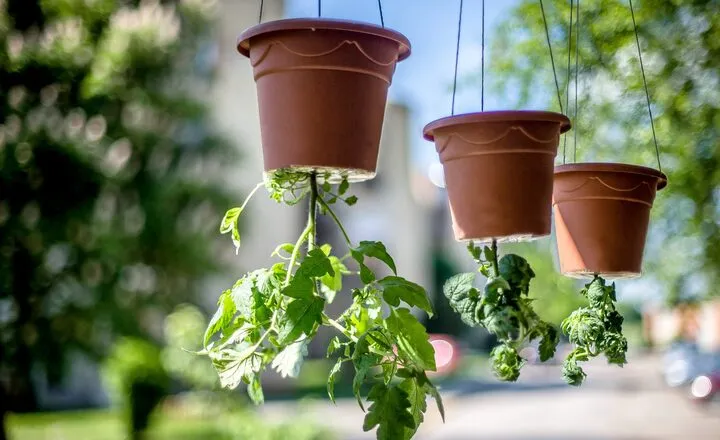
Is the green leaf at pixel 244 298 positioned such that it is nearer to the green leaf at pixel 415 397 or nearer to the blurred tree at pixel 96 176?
the green leaf at pixel 415 397

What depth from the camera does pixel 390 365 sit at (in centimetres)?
→ 99

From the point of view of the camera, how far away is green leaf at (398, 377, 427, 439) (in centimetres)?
98

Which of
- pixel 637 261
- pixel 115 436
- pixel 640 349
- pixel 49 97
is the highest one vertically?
pixel 49 97

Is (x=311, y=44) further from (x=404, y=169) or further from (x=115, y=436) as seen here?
(x=404, y=169)

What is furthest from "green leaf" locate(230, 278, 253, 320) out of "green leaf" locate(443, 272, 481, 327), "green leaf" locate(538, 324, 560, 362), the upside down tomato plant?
"green leaf" locate(538, 324, 560, 362)

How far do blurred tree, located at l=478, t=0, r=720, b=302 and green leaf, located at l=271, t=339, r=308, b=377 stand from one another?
1500 mm

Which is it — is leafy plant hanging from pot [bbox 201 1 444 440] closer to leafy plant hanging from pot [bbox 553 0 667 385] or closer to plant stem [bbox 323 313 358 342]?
plant stem [bbox 323 313 358 342]

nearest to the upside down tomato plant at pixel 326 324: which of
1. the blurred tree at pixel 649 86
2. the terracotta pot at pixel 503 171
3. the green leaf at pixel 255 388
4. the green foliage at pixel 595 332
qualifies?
the green leaf at pixel 255 388

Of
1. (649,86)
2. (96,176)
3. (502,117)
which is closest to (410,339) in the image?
(502,117)

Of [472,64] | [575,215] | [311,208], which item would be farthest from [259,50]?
[472,64]

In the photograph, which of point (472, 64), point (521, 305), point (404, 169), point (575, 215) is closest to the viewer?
point (521, 305)

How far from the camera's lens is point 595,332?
1162mm

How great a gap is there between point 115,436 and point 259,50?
7.47 meters

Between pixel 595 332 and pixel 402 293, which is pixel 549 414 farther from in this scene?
pixel 402 293
